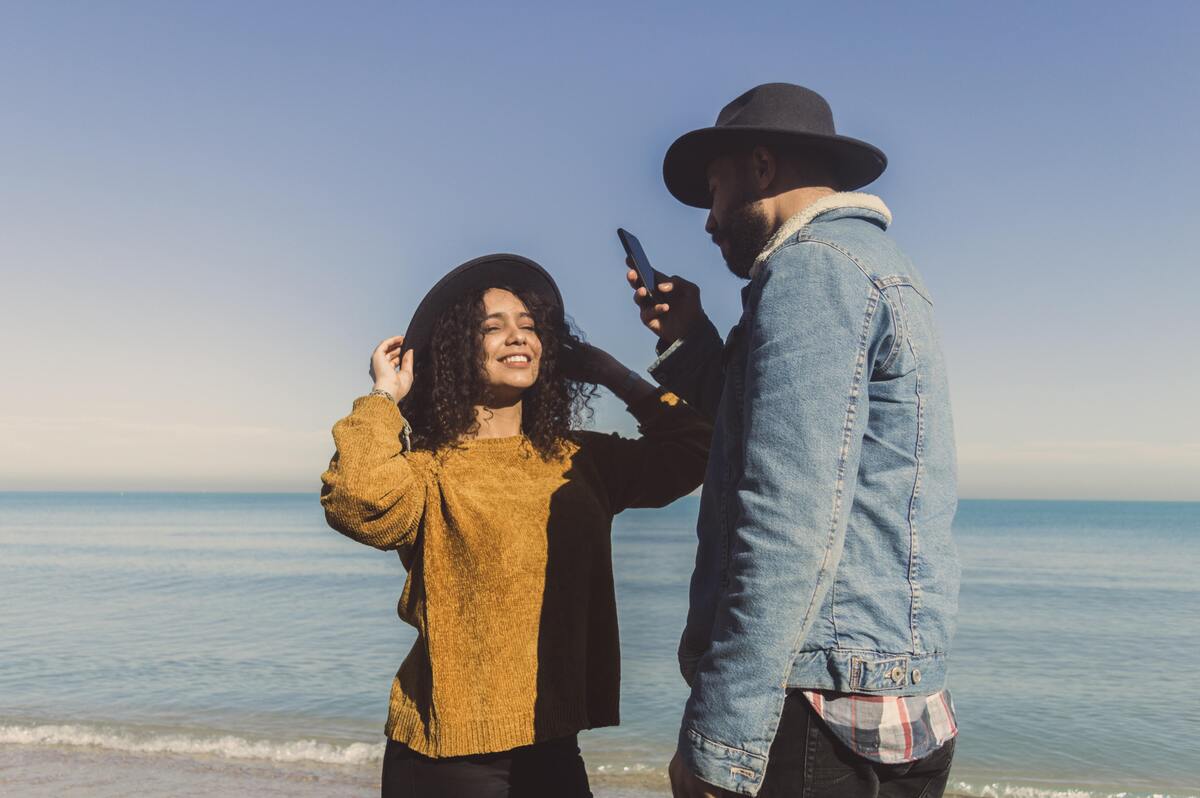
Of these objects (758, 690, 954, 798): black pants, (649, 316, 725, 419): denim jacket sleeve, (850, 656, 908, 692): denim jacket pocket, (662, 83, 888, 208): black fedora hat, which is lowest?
(758, 690, 954, 798): black pants

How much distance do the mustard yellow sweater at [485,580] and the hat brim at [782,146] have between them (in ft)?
3.61

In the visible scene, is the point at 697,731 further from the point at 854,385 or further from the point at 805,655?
the point at 854,385

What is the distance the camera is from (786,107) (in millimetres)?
2109

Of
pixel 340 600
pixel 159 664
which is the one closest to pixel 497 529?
pixel 159 664

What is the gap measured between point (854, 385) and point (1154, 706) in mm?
10503

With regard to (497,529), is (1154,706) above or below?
below

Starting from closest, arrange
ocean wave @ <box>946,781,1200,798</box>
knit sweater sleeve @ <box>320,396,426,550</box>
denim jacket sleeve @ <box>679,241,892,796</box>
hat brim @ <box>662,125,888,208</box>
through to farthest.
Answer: denim jacket sleeve @ <box>679,241,892,796</box>, hat brim @ <box>662,125,888,208</box>, knit sweater sleeve @ <box>320,396,426,550</box>, ocean wave @ <box>946,781,1200,798</box>

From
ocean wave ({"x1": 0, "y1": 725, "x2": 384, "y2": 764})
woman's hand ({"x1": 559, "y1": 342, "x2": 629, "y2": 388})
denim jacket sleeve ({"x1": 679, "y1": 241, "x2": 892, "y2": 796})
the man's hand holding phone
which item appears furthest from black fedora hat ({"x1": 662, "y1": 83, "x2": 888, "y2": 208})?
ocean wave ({"x1": 0, "y1": 725, "x2": 384, "y2": 764})

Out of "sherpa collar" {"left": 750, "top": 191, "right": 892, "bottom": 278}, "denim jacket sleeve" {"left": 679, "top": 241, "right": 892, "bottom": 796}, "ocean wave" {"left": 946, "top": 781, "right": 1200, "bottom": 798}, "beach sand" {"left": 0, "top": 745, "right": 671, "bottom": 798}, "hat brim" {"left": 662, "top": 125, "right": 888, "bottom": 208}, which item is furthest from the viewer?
"ocean wave" {"left": 946, "top": 781, "right": 1200, "bottom": 798}

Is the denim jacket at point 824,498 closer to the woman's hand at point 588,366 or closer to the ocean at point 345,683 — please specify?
the woman's hand at point 588,366

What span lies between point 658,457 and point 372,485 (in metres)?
0.96

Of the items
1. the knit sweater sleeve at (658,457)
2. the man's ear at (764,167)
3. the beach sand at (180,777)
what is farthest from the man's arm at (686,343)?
the beach sand at (180,777)

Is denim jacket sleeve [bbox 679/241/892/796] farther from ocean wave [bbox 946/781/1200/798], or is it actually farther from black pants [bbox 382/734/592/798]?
ocean wave [bbox 946/781/1200/798]

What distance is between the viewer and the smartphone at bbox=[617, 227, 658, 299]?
290 cm
